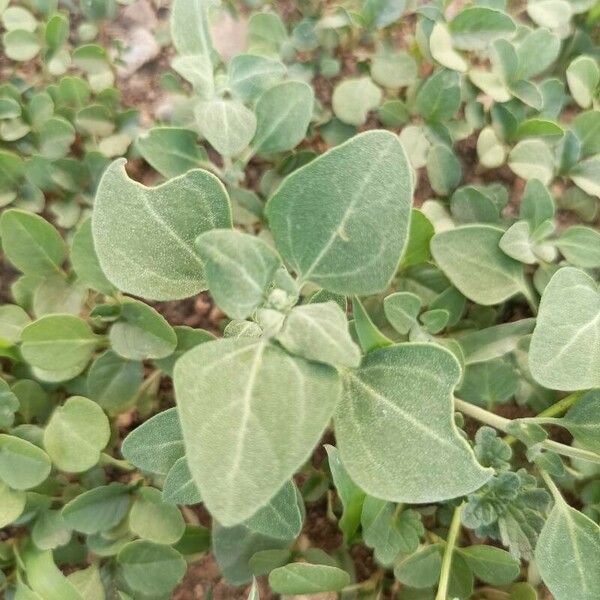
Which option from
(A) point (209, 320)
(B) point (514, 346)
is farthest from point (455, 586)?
(A) point (209, 320)

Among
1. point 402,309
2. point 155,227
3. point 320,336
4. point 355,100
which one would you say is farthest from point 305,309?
point 355,100

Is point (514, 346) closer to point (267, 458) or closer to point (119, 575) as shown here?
point (267, 458)

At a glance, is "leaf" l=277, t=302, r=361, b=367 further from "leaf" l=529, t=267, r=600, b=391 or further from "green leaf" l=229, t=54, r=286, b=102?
"green leaf" l=229, t=54, r=286, b=102

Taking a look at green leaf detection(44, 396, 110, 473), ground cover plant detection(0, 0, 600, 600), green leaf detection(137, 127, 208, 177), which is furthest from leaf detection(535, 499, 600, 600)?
green leaf detection(137, 127, 208, 177)

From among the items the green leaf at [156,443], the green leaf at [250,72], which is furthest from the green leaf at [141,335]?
the green leaf at [250,72]

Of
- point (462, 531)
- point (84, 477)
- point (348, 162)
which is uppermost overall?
point (348, 162)
